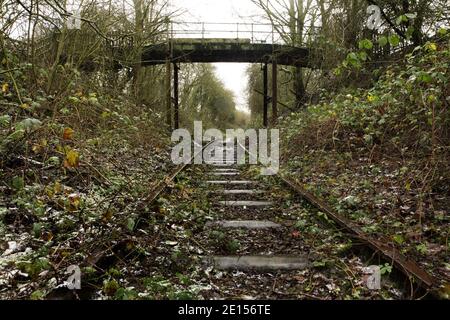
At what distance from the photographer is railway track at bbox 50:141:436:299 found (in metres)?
2.81

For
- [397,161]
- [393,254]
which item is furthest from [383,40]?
[393,254]

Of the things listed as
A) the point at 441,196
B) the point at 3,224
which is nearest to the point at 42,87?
the point at 3,224

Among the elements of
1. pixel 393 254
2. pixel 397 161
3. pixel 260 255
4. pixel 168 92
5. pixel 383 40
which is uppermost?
pixel 168 92

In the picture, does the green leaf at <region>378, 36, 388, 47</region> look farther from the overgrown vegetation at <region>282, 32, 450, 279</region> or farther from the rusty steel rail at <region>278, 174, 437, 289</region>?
the rusty steel rail at <region>278, 174, 437, 289</region>

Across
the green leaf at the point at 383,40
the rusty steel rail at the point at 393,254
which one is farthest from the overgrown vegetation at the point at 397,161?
the green leaf at the point at 383,40

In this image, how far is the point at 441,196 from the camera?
183 inches

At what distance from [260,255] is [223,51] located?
1399cm

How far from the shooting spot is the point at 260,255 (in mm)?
3471

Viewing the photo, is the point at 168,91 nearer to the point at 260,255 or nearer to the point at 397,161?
the point at 397,161

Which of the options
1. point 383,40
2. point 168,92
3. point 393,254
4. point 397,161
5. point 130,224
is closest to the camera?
point 393,254

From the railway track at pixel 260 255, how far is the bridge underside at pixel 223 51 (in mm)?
11656

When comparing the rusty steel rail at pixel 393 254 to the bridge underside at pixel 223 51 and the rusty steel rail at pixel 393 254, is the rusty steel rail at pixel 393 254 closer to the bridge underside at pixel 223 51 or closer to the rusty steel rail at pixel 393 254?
the rusty steel rail at pixel 393 254
